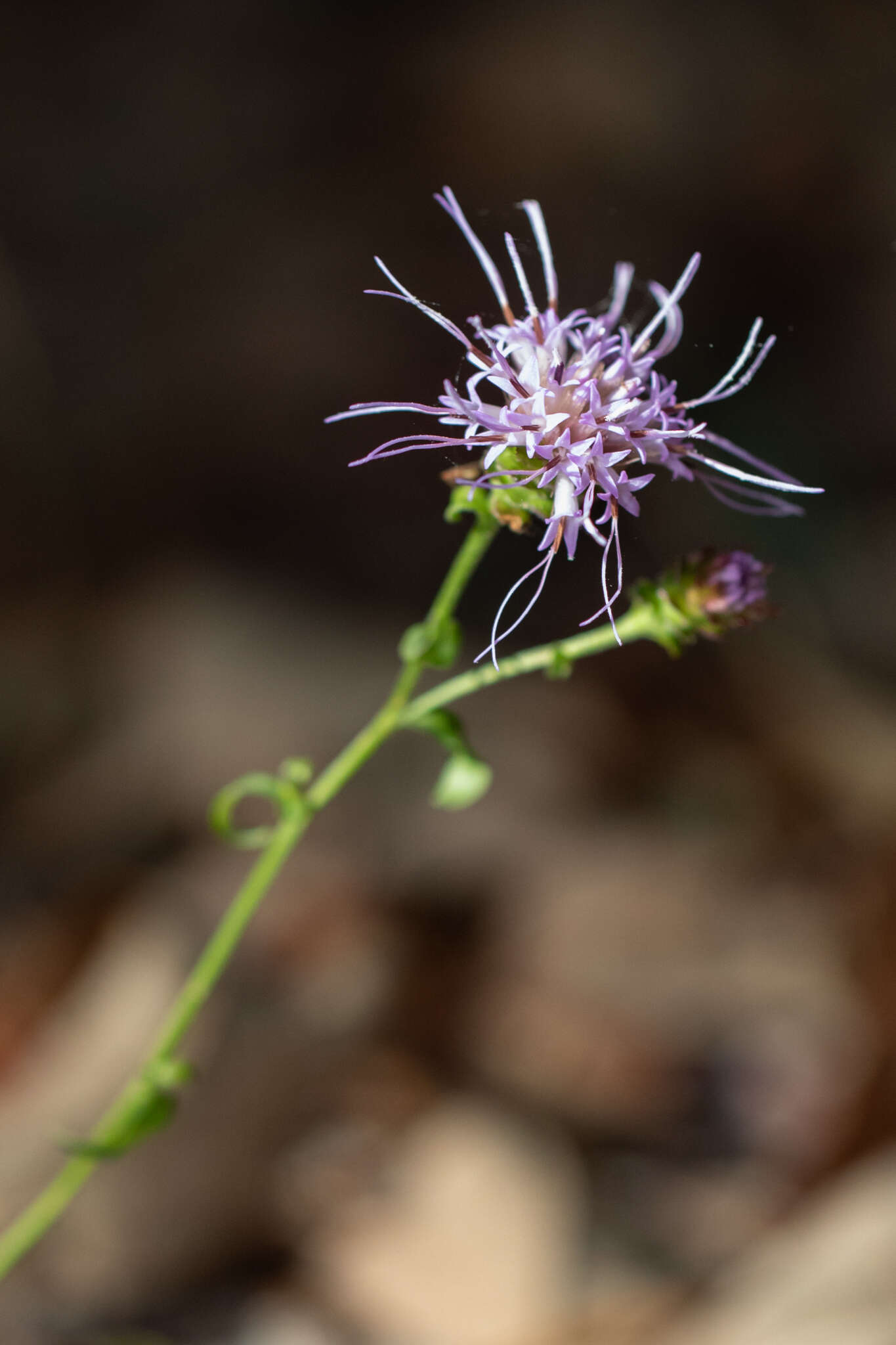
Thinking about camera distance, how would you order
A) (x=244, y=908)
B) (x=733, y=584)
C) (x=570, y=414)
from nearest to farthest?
(x=570, y=414), (x=733, y=584), (x=244, y=908)

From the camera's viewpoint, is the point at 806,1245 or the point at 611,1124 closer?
the point at 806,1245

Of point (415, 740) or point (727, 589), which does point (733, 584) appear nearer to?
point (727, 589)

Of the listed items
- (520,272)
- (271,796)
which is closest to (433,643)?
(271,796)

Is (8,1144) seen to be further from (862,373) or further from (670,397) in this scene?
(862,373)

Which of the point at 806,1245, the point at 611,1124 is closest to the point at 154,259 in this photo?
the point at 611,1124

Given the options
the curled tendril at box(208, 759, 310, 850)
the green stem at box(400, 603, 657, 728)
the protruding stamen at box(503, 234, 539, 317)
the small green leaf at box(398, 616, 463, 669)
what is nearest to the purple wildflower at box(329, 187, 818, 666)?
the protruding stamen at box(503, 234, 539, 317)
